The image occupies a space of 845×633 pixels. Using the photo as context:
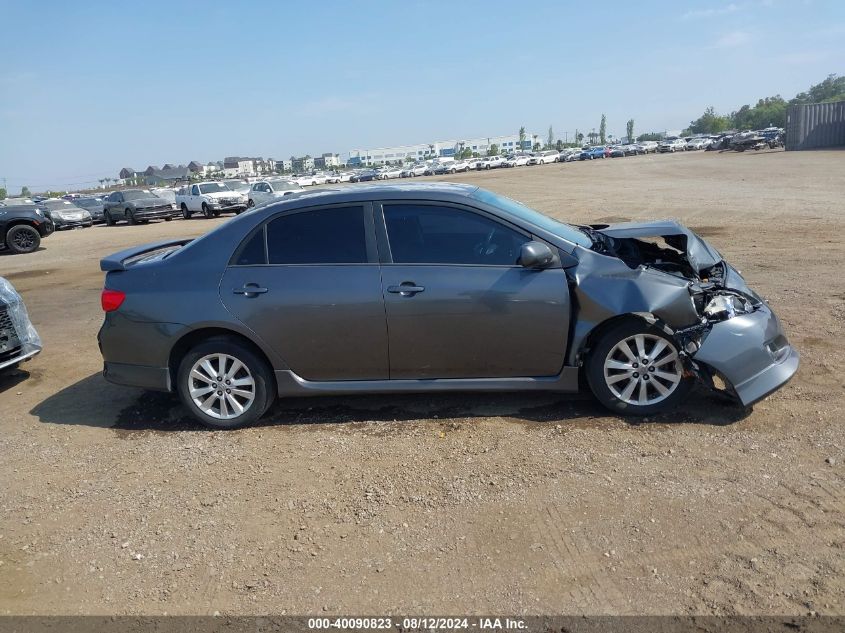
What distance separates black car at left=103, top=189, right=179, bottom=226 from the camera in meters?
31.1

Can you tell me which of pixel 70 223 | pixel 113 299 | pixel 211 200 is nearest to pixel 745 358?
pixel 113 299

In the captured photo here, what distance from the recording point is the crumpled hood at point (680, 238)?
543cm

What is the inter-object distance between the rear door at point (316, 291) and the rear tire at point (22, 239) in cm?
1811

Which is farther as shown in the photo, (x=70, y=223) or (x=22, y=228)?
(x=70, y=223)

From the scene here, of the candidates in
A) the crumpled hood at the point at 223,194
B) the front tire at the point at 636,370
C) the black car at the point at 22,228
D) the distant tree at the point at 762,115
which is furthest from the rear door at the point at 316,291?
the distant tree at the point at 762,115

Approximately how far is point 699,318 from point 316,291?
108 inches

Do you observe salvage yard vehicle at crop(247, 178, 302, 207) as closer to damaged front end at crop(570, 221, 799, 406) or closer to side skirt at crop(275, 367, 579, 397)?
side skirt at crop(275, 367, 579, 397)

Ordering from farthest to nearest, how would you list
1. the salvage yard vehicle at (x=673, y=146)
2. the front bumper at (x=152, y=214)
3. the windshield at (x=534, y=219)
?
1. the salvage yard vehicle at (x=673, y=146)
2. the front bumper at (x=152, y=214)
3. the windshield at (x=534, y=219)

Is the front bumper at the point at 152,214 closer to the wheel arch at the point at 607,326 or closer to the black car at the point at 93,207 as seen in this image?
the black car at the point at 93,207

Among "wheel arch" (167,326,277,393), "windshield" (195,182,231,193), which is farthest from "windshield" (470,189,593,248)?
"windshield" (195,182,231,193)

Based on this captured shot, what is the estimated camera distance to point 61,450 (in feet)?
16.7

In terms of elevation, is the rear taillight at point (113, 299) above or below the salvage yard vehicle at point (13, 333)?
above

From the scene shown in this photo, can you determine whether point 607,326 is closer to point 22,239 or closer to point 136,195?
point 22,239

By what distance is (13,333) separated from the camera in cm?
645
